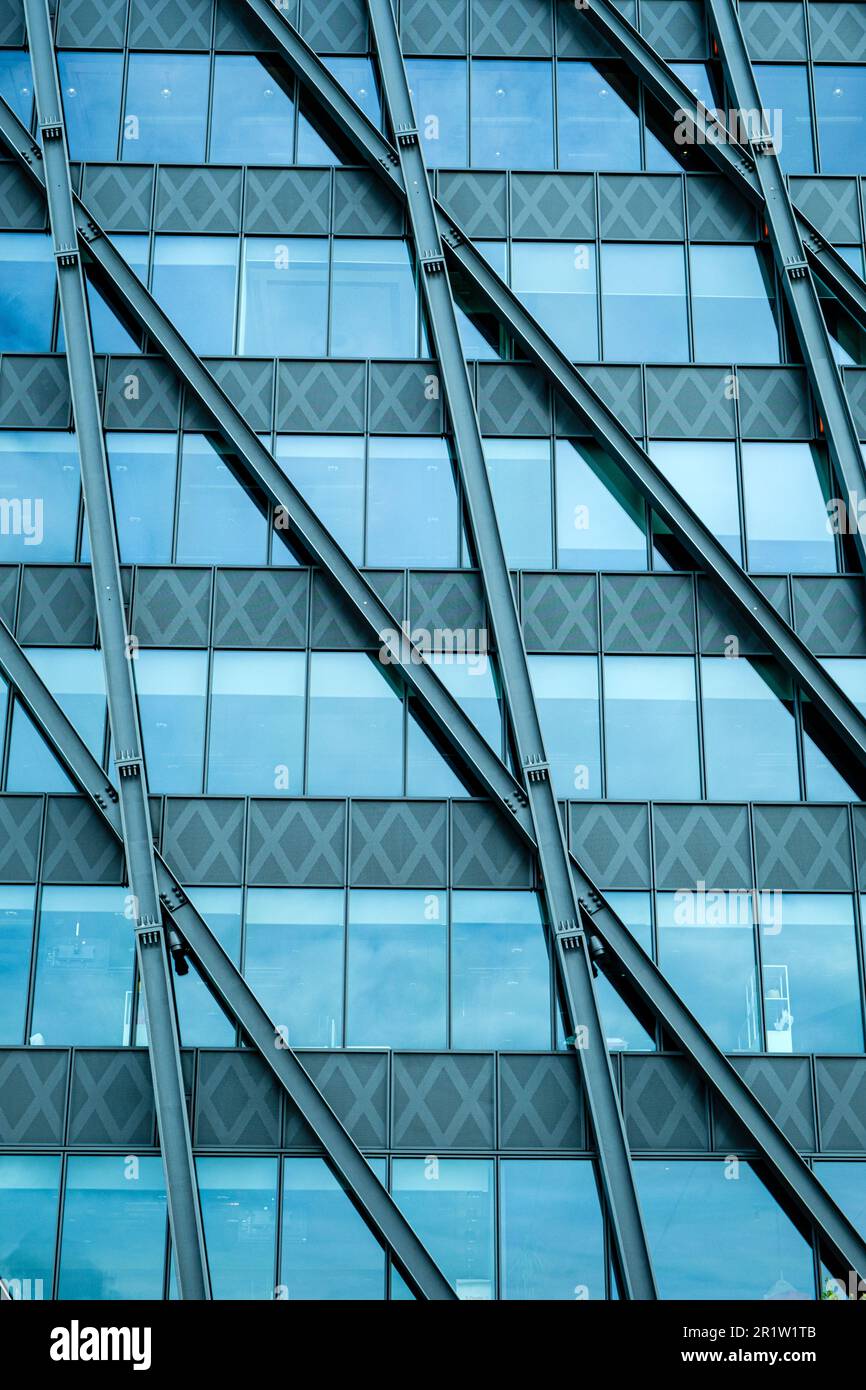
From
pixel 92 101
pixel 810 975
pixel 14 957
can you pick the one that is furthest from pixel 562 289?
pixel 14 957

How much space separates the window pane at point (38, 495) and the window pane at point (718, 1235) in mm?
14394

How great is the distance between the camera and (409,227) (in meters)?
27.8

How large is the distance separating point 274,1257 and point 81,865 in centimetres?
693

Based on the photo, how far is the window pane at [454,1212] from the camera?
23.1 meters

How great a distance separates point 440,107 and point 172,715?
12595 millimetres

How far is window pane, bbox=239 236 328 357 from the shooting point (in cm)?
2733

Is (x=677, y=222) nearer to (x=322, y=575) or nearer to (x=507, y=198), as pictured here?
(x=507, y=198)

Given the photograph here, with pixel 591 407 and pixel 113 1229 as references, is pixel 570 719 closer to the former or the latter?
pixel 591 407

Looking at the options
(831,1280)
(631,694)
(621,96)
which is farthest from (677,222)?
(831,1280)

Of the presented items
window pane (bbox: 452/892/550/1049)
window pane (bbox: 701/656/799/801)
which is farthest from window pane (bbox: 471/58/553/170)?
window pane (bbox: 452/892/550/1049)

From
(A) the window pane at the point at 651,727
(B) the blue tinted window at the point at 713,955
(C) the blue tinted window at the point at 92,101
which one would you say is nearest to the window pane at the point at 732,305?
(A) the window pane at the point at 651,727

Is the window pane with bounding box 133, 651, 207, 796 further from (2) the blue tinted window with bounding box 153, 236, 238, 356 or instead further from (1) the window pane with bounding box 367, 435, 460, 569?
(2) the blue tinted window with bounding box 153, 236, 238, 356

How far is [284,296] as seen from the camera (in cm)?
2759

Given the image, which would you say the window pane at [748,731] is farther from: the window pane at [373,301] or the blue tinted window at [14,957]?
the blue tinted window at [14,957]
